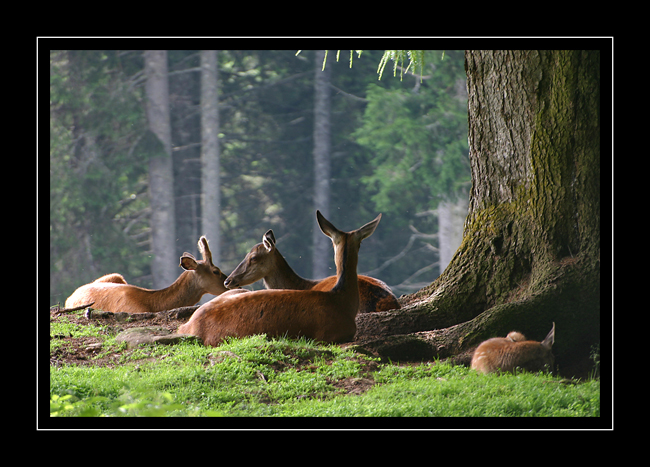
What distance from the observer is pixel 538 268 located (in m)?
5.39

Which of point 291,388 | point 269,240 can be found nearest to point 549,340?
point 291,388

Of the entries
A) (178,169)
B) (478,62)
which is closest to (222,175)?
(178,169)

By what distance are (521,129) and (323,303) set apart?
7.40ft

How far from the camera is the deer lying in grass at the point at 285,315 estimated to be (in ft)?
17.2

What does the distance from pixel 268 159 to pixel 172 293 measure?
1203 cm

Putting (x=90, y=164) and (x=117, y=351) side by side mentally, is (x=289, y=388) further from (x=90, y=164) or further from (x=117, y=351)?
(x=90, y=164)

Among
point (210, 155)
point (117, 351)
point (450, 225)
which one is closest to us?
point (117, 351)

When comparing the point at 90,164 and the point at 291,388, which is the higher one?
the point at 90,164

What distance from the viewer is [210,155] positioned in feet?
58.6

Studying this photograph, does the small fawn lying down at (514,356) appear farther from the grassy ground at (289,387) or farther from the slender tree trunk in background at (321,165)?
the slender tree trunk in background at (321,165)

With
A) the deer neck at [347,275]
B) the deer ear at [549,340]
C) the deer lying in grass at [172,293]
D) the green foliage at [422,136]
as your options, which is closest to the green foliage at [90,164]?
the green foliage at [422,136]

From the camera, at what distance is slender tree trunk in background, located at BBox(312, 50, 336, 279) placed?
59.7 feet

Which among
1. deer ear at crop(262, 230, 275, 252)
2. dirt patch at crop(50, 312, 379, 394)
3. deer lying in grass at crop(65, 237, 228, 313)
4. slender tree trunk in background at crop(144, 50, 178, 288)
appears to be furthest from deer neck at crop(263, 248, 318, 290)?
slender tree trunk in background at crop(144, 50, 178, 288)

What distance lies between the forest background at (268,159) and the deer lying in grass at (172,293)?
32.4ft
